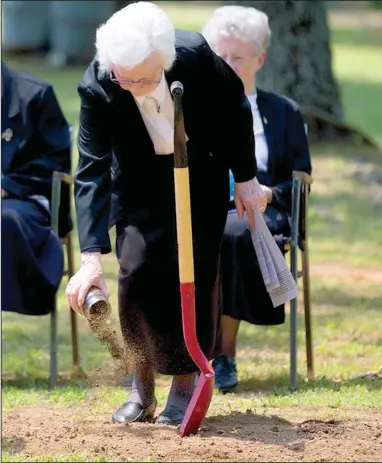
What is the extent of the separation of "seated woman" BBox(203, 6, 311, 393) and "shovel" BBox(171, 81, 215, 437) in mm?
1451

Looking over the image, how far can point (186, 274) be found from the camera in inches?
178

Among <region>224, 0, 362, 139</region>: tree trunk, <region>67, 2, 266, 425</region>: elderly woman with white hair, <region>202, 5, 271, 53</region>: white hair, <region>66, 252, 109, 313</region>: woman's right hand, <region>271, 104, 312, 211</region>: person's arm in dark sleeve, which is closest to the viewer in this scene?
<region>66, 252, 109, 313</region>: woman's right hand

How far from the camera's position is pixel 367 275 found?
9234 mm

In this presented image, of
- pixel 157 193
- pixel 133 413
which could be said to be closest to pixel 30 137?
pixel 157 193

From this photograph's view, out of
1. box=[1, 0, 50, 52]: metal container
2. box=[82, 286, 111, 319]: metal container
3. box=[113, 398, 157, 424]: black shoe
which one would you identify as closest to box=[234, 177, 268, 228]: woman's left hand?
box=[82, 286, 111, 319]: metal container

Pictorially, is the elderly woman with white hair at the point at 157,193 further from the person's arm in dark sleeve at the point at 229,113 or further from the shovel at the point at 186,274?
the shovel at the point at 186,274

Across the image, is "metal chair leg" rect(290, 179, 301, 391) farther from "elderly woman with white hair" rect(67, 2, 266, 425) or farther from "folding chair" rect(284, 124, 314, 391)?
"elderly woman with white hair" rect(67, 2, 266, 425)

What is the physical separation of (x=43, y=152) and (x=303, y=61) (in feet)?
22.1

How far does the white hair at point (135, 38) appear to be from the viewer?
14.6 ft

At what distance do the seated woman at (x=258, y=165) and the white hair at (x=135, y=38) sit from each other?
5.18 ft

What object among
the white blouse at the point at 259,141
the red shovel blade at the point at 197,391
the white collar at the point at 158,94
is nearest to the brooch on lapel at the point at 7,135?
the white blouse at the point at 259,141

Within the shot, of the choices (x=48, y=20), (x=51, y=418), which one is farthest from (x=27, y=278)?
(x=48, y=20)

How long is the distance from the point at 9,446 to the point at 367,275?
5.03 metres

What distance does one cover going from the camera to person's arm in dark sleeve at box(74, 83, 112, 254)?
4.79 metres
